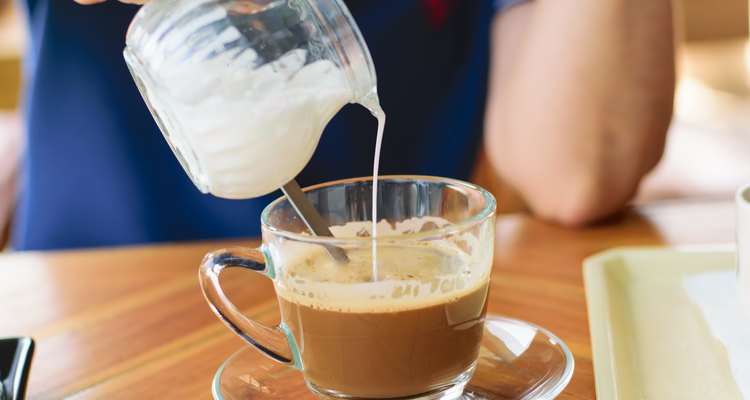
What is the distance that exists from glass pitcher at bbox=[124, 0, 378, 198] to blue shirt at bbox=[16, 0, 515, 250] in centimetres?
61

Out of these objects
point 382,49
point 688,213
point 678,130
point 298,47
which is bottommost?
point 678,130

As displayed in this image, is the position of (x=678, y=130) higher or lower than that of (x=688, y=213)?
lower

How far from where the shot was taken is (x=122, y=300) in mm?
678

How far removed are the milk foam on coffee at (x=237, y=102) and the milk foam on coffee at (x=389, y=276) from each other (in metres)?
0.05

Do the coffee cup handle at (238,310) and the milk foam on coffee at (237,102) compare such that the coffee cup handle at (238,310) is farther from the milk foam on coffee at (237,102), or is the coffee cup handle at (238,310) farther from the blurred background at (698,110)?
the blurred background at (698,110)

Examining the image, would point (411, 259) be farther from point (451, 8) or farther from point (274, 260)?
point (451, 8)

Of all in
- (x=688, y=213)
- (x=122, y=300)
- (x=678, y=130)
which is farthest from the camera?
(x=678, y=130)

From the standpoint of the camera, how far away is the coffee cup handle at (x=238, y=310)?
1.52ft

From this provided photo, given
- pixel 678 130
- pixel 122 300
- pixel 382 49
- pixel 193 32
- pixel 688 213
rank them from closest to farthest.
Result: pixel 193 32 → pixel 122 300 → pixel 688 213 → pixel 382 49 → pixel 678 130

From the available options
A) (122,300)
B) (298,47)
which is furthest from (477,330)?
(122,300)

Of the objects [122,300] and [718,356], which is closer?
[718,356]

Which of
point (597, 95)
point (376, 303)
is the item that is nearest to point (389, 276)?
point (376, 303)

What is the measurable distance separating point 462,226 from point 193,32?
16cm

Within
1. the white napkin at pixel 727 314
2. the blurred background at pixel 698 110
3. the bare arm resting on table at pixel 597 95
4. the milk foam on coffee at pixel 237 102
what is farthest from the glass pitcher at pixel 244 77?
the blurred background at pixel 698 110
